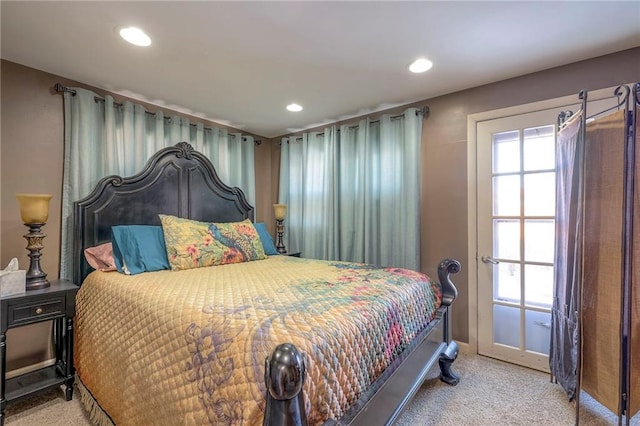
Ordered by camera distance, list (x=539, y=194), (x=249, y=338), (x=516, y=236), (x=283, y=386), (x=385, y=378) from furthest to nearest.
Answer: (x=516, y=236), (x=539, y=194), (x=385, y=378), (x=249, y=338), (x=283, y=386)

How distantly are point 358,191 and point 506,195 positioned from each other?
54.7 inches

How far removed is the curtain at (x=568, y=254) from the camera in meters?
1.79

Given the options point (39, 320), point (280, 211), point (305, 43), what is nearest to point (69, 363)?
point (39, 320)

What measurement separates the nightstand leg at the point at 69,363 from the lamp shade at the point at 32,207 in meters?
0.70

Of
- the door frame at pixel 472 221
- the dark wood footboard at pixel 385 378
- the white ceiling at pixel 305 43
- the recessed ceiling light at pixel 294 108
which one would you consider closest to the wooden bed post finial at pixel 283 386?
the dark wood footboard at pixel 385 378

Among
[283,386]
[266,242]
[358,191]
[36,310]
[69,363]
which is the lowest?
[69,363]

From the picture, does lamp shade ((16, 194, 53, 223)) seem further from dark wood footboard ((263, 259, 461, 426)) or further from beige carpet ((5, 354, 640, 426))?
dark wood footboard ((263, 259, 461, 426))

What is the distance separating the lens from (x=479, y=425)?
5.60ft

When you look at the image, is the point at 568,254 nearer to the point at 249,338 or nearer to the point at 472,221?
the point at 472,221

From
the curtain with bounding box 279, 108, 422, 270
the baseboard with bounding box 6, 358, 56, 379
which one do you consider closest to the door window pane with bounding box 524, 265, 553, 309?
the curtain with bounding box 279, 108, 422, 270

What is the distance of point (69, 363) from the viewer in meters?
1.97

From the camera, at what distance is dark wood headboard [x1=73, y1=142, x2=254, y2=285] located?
2.37m

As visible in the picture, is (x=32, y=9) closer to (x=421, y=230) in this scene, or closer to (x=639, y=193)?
(x=421, y=230)

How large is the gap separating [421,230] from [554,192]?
3.55 ft
